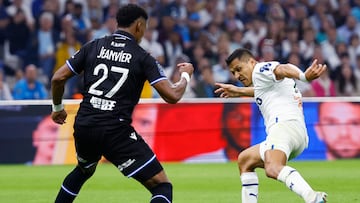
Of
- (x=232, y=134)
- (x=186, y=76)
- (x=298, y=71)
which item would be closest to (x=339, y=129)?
(x=232, y=134)

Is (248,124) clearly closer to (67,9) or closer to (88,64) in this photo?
(67,9)

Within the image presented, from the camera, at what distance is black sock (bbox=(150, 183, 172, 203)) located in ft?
27.9

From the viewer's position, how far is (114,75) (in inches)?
338

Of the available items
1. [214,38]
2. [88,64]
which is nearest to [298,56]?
[214,38]

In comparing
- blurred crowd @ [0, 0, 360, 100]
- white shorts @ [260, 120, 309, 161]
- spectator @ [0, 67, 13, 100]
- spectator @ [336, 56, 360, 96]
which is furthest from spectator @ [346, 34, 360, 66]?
white shorts @ [260, 120, 309, 161]

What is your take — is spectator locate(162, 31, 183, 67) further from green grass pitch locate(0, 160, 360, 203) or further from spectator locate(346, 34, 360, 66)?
green grass pitch locate(0, 160, 360, 203)

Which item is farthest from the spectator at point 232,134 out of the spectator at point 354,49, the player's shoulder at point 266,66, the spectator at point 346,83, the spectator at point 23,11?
the player's shoulder at point 266,66

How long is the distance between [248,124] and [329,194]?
5.76 m

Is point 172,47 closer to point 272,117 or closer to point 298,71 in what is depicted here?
point 272,117

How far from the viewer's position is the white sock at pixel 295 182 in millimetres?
A: 8555

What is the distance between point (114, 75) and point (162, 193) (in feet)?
3.83

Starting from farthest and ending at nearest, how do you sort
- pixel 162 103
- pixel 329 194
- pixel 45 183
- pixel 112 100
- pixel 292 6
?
pixel 292 6 < pixel 162 103 < pixel 45 183 < pixel 329 194 < pixel 112 100

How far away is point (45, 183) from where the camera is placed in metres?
14.1

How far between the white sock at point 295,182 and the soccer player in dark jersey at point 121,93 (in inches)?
44.0
